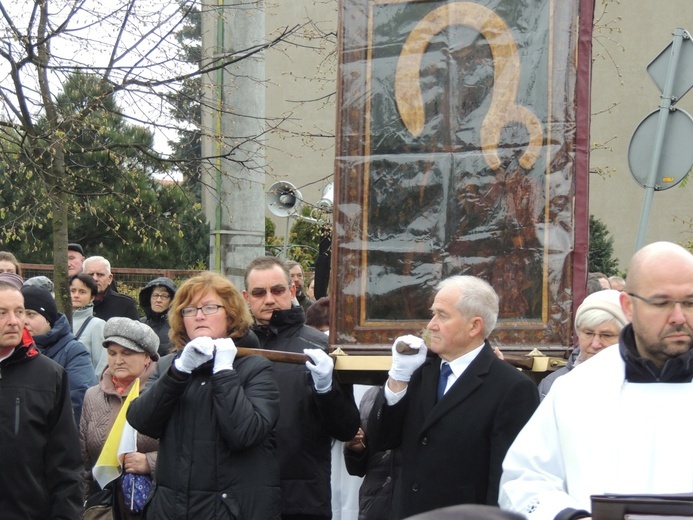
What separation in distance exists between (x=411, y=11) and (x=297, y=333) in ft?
5.81

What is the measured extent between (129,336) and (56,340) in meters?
1.04

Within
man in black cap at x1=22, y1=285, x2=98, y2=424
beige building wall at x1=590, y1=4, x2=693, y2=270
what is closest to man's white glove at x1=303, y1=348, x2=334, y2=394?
man in black cap at x1=22, y1=285, x2=98, y2=424

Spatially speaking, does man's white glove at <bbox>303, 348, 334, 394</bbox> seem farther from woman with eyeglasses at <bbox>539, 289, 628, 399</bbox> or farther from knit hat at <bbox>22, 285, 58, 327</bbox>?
knit hat at <bbox>22, 285, 58, 327</bbox>

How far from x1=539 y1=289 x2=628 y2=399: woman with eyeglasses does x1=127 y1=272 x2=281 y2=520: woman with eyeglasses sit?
4.46 feet

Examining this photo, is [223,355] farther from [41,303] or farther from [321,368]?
[41,303]

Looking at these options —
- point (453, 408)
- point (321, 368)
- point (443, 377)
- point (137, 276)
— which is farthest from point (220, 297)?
point (137, 276)

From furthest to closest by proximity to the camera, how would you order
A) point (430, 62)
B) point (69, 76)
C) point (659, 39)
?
point (659, 39) → point (69, 76) → point (430, 62)

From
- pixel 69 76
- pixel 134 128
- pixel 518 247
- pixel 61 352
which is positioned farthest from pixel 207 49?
pixel 134 128

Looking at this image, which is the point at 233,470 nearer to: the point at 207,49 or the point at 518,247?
the point at 518,247

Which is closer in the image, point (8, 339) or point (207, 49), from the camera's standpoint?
point (8, 339)

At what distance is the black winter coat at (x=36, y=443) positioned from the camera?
5.25 meters

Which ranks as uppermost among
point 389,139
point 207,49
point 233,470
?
point 207,49

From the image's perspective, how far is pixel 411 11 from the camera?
5.75 metres

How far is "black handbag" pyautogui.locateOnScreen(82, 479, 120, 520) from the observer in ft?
19.2
